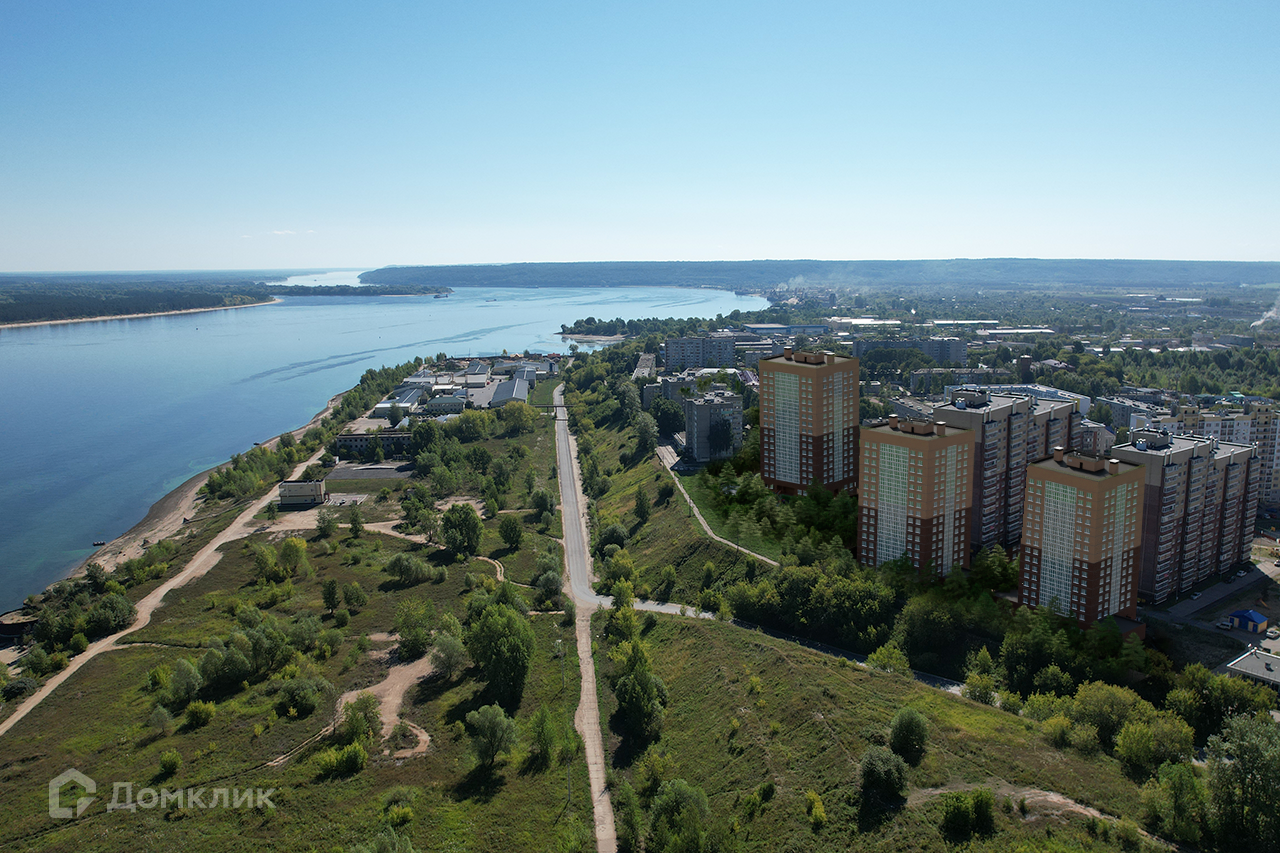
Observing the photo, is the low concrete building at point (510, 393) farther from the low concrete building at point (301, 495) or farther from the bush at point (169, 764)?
the bush at point (169, 764)

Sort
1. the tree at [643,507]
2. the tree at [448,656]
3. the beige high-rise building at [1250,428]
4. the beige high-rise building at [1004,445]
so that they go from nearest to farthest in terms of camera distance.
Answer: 1. the beige high-rise building at [1004,445]
2. the tree at [448,656]
3. the tree at [643,507]
4. the beige high-rise building at [1250,428]

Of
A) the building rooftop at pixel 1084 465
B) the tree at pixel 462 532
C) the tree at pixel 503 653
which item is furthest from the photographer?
the tree at pixel 462 532

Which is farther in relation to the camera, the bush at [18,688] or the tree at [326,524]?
the tree at [326,524]

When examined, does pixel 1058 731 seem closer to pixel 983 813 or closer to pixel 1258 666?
pixel 983 813

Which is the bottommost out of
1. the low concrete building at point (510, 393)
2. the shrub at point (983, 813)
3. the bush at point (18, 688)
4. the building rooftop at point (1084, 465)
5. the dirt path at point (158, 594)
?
the dirt path at point (158, 594)

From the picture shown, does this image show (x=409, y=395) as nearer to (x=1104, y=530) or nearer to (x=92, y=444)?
(x=92, y=444)

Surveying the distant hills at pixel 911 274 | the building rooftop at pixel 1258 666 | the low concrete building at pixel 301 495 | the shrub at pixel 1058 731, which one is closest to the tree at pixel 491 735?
the shrub at pixel 1058 731
